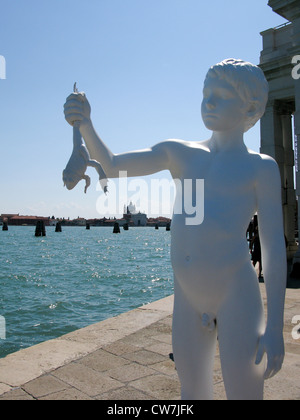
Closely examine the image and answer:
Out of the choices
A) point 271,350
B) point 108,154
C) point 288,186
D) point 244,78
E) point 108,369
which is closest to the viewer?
point 271,350

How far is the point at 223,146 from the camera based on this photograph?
227cm

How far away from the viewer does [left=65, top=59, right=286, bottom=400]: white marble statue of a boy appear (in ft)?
6.62

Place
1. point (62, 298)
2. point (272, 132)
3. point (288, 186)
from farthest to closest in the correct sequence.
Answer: point (62, 298) < point (288, 186) < point (272, 132)

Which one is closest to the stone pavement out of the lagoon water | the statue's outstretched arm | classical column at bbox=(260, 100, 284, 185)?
the statue's outstretched arm

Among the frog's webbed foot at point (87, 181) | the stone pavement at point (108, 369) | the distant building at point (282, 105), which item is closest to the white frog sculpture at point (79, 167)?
the frog's webbed foot at point (87, 181)

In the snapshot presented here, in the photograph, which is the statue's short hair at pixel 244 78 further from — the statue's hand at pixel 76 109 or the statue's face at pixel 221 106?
the statue's hand at pixel 76 109

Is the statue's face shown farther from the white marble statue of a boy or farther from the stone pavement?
the stone pavement

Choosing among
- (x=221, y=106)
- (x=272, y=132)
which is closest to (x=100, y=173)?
(x=221, y=106)

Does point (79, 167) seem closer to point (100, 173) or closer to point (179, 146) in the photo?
point (100, 173)

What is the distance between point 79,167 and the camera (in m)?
2.06

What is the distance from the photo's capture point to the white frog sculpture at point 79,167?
2051 millimetres

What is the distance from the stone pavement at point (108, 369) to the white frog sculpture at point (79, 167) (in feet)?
7.52

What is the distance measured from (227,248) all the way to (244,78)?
2.98ft

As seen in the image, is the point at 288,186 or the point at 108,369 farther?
the point at 288,186
